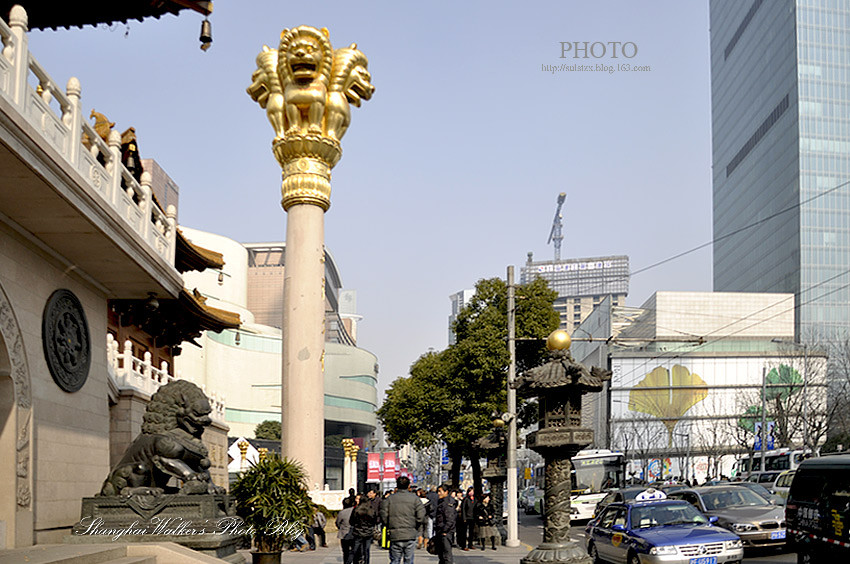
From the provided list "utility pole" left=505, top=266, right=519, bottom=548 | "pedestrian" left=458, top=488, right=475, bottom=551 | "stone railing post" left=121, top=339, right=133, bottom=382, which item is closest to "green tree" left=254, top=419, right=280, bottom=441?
"pedestrian" left=458, top=488, right=475, bottom=551

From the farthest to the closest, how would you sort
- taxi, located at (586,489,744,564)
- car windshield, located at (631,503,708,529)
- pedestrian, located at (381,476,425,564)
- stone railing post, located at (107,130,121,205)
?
car windshield, located at (631,503,708,529) < taxi, located at (586,489,744,564) < pedestrian, located at (381,476,425,564) < stone railing post, located at (107,130,121,205)

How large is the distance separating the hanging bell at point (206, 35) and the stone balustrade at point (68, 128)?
276cm

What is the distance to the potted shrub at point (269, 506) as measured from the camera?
49.5ft

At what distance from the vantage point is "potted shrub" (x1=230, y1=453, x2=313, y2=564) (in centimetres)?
1510

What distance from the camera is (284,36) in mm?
23922

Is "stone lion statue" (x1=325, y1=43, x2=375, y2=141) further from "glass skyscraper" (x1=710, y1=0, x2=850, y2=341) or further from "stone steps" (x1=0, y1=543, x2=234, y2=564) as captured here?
"glass skyscraper" (x1=710, y1=0, x2=850, y2=341)

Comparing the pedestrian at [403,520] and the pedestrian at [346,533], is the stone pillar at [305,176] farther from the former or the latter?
the pedestrian at [403,520]

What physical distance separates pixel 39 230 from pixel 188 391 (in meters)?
3.11

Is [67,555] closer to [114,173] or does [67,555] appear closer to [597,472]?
[114,173]

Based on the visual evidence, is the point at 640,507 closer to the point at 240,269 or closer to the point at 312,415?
the point at 312,415

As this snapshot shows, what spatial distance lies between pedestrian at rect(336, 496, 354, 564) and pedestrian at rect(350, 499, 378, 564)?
0.21m

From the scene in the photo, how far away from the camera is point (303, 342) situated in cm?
2352

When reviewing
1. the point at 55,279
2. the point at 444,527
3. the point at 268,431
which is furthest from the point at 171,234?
the point at 268,431

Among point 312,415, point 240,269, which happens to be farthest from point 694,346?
point 312,415
